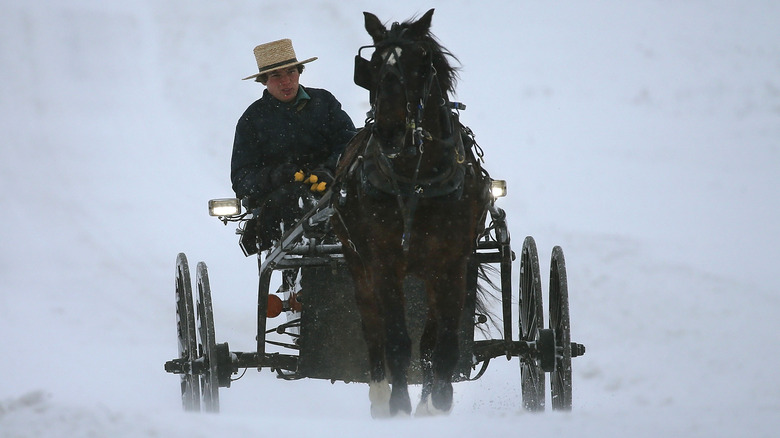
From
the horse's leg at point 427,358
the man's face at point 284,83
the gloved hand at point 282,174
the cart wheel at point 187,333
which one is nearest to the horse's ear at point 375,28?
the horse's leg at point 427,358

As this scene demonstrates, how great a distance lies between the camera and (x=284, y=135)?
285 inches

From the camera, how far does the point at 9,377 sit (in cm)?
730

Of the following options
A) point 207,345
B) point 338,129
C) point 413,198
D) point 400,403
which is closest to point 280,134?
point 338,129

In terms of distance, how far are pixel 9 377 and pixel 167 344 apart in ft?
11.5

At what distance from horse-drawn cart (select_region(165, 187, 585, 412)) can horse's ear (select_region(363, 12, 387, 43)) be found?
112cm

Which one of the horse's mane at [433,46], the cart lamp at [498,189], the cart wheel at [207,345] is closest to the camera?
the horse's mane at [433,46]

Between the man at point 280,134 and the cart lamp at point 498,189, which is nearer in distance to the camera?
the cart lamp at point 498,189

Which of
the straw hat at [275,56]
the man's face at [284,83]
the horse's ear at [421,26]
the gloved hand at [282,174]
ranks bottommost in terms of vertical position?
the gloved hand at [282,174]

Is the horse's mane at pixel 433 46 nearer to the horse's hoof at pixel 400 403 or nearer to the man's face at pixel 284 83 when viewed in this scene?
the horse's hoof at pixel 400 403

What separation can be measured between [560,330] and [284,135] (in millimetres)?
2075

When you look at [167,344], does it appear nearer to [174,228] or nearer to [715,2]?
[174,228]

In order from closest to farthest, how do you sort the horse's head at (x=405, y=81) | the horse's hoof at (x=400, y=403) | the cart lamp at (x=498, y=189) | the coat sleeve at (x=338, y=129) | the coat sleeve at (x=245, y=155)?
the horse's head at (x=405, y=81), the horse's hoof at (x=400, y=403), the cart lamp at (x=498, y=189), the coat sleeve at (x=245, y=155), the coat sleeve at (x=338, y=129)

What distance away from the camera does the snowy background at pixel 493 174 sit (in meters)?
7.09

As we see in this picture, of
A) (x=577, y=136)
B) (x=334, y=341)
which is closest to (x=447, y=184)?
(x=334, y=341)
